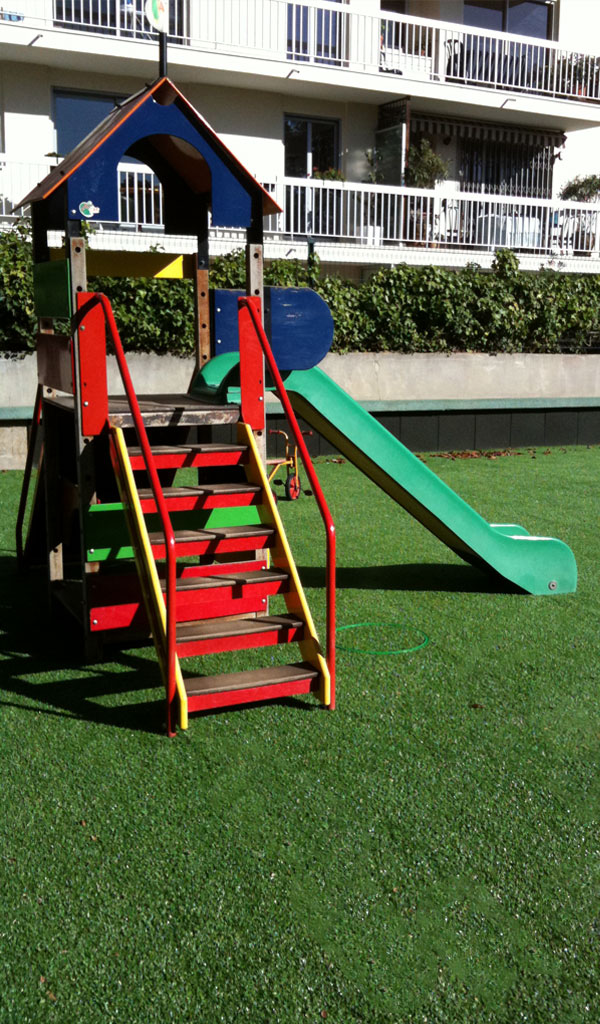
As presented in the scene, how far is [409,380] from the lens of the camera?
1409 cm

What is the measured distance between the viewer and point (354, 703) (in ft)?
15.4

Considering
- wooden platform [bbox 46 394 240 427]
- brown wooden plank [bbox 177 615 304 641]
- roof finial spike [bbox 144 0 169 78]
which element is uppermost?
roof finial spike [bbox 144 0 169 78]

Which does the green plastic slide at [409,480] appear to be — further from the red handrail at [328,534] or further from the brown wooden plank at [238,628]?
the brown wooden plank at [238,628]

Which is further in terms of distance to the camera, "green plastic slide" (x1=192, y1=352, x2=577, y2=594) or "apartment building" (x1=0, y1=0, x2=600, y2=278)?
"apartment building" (x1=0, y1=0, x2=600, y2=278)

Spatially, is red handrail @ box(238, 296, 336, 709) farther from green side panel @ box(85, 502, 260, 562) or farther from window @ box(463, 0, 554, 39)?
window @ box(463, 0, 554, 39)

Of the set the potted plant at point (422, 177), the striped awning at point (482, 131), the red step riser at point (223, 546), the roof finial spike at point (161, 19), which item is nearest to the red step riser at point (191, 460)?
the red step riser at point (223, 546)

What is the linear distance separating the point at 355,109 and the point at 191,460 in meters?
18.1

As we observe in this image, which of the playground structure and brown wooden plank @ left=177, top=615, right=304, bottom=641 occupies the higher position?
the playground structure

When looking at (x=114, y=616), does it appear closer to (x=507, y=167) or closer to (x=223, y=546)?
(x=223, y=546)

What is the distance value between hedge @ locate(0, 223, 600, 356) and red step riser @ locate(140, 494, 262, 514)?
23.8 ft

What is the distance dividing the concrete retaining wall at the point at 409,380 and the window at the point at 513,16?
39.7 feet

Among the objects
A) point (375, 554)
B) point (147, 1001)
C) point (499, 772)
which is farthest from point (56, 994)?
point (375, 554)

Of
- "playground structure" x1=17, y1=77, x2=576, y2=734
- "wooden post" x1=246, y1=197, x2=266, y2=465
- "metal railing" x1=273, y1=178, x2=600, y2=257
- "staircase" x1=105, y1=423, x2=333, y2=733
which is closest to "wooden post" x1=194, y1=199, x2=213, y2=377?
"playground structure" x1=17, y1=77, x2=576, y2=734

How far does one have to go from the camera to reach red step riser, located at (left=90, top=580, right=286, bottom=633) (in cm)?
472
